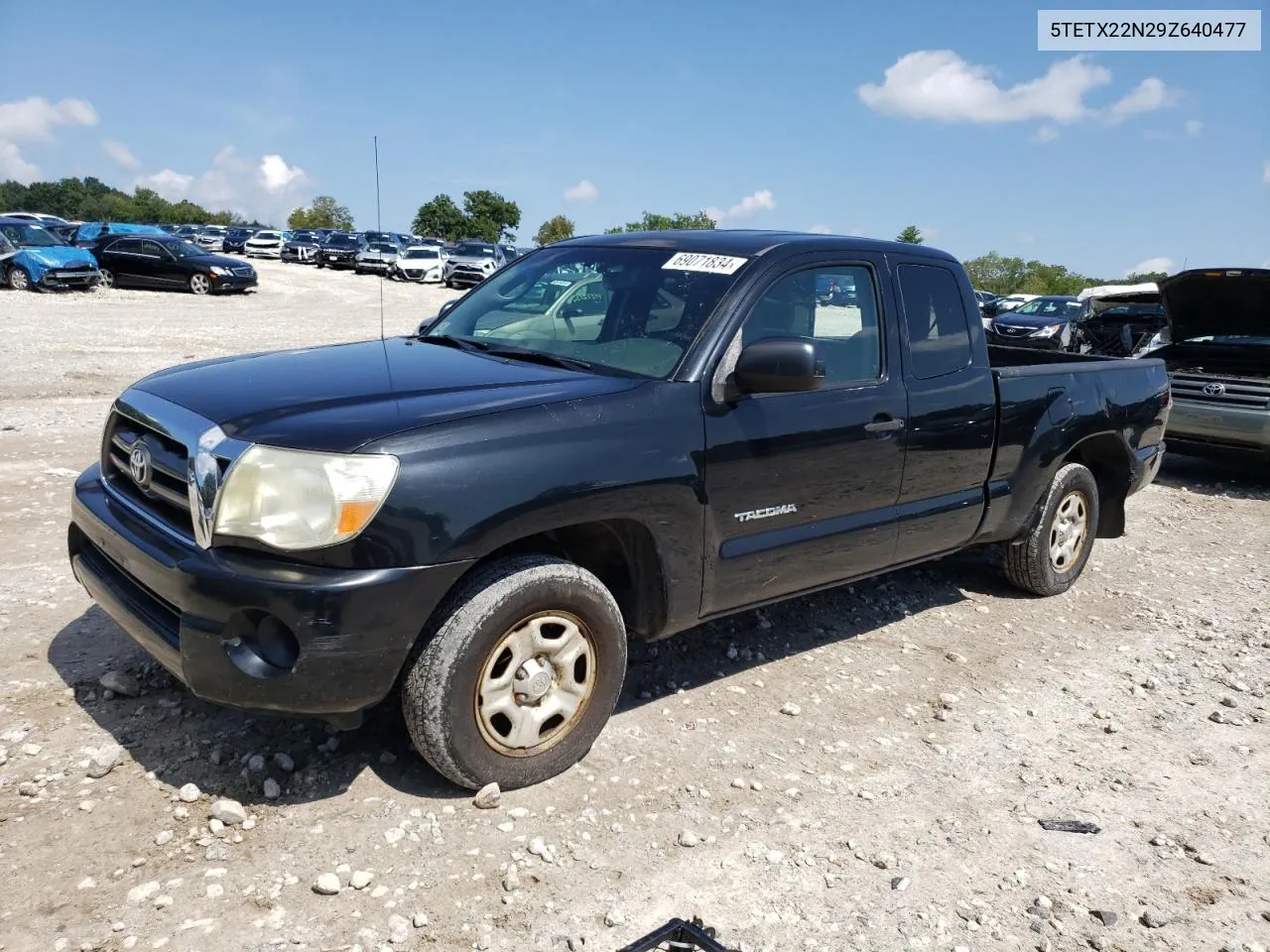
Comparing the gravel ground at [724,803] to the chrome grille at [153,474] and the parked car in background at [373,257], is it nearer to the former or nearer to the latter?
the chrome grille at [153,474]

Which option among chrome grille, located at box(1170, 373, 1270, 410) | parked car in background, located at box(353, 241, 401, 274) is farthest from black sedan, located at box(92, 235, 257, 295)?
chrome grille, located at box(1170, 373, 1270, 410)

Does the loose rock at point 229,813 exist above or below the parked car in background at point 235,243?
below

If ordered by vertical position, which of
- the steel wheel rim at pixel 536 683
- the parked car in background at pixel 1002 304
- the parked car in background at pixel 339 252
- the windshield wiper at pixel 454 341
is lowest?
the steel wheel rim at pixel 536 683

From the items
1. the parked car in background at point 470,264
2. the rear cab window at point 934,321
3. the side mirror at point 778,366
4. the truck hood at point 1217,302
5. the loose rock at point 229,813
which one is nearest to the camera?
the loose rock at point 229,813

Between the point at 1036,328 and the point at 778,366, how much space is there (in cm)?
1790

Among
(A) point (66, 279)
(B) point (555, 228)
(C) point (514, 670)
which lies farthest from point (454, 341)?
(B) point (555, 228)

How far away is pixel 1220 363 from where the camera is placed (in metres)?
9.19

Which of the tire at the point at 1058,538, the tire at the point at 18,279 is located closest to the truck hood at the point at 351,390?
the tire at the point at 1058,538

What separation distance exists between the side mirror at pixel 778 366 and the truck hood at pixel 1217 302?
6.57 metres

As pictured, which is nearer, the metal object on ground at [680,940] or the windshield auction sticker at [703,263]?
the metal object on ground at [680,940]

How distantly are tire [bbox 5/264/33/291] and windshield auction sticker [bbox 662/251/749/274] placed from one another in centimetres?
2309

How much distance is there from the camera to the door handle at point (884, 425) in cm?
404

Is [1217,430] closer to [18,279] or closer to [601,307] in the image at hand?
[601,307]

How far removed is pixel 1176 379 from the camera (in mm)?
8859
